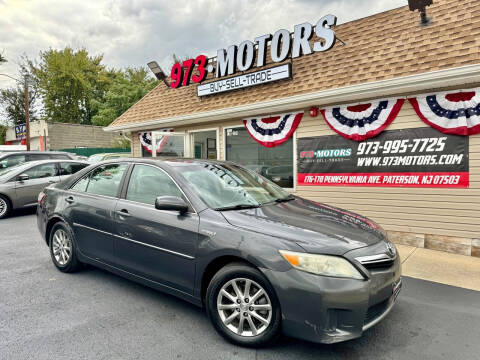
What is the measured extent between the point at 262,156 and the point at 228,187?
437 cm

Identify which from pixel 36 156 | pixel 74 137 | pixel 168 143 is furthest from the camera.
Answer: pixel 74 137

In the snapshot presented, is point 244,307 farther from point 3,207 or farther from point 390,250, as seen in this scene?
point 3,207

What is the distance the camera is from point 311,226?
2637mm

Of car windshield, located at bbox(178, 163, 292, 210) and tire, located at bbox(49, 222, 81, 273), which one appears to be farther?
tire, located at bbox(49, 222, 81, 273)

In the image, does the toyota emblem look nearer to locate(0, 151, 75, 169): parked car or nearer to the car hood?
the car hood

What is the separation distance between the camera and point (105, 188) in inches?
148

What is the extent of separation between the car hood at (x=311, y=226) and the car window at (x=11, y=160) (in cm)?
947

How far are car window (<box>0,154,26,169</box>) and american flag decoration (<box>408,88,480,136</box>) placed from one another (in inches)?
410

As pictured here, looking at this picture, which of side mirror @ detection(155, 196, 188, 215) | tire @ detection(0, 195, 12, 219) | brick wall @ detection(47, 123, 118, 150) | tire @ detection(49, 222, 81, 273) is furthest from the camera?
brick wall @ detection(47, 123, 118, 150)

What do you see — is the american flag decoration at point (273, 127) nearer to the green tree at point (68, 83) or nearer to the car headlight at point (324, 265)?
the car headlight at point (324, 265)

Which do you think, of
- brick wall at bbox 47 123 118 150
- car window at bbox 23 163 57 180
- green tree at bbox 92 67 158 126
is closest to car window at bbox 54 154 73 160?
car window at bbox 23 163 57 180

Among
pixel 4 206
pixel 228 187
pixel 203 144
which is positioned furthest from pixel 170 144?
pixel 228 187

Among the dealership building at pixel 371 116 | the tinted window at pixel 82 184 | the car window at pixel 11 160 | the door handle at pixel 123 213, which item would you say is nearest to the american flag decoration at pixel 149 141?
the dealership building at pixel 371 116

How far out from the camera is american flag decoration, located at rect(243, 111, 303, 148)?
684 cm
